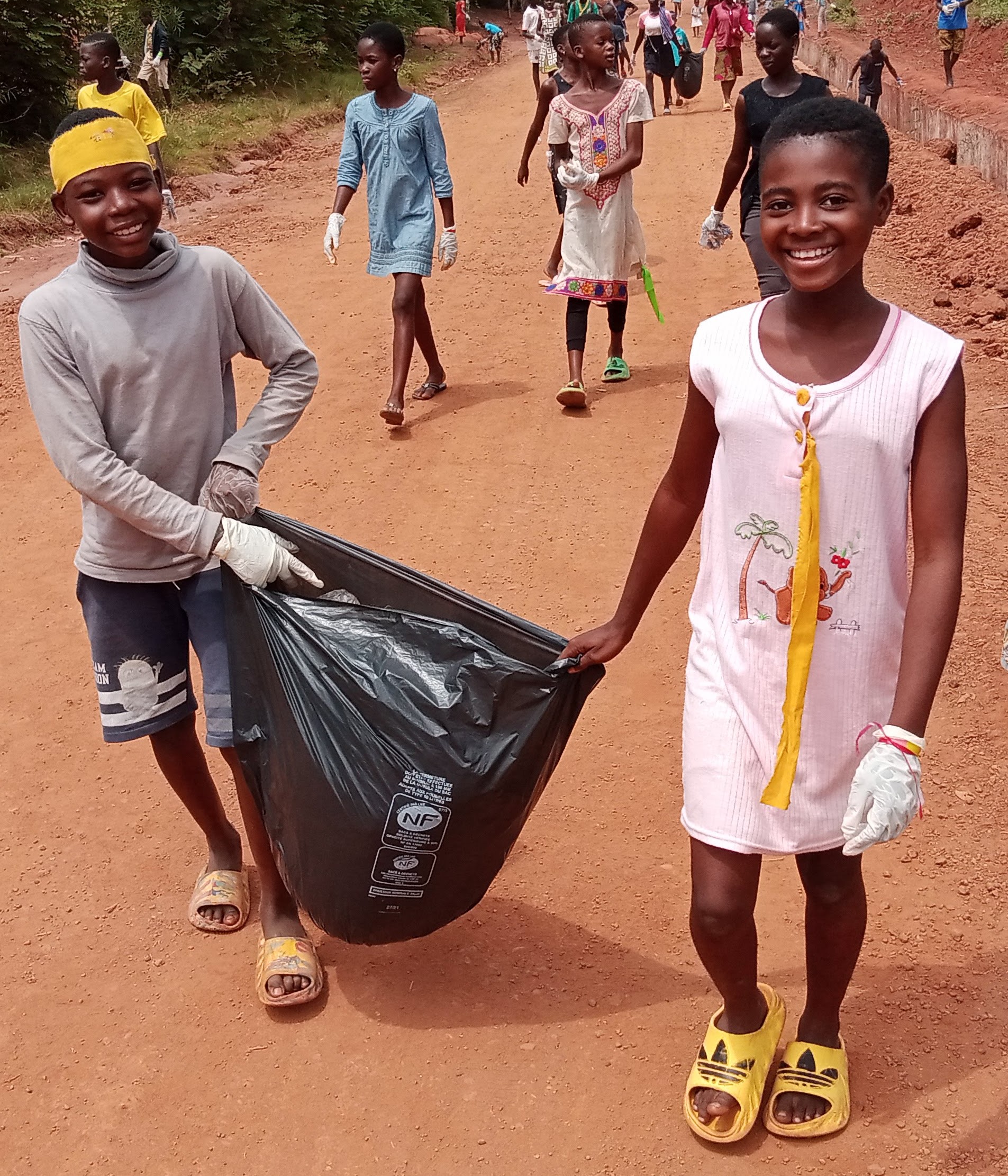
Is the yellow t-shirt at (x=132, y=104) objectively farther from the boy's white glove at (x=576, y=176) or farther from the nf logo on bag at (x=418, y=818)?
the nf logo on bag at (x=418, y=818)

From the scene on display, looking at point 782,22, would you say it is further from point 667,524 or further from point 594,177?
point 667,524

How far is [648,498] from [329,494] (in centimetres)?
145

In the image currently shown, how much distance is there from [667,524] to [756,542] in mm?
253

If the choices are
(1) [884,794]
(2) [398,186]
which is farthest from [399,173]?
(1) [884,794]

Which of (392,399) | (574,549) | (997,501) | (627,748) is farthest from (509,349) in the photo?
(627,748)

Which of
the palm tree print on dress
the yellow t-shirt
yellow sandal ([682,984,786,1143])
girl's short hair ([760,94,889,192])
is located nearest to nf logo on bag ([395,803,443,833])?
yellow sandal ([682,984,786,1143])

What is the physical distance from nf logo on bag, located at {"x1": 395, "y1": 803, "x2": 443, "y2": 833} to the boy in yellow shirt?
6942mm

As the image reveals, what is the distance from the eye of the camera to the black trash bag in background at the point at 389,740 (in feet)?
8.30

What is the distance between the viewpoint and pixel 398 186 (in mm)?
6168

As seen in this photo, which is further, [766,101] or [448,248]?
[448,248]

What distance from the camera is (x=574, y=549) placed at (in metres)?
5.12

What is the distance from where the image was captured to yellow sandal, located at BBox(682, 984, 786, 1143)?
7.94 feet

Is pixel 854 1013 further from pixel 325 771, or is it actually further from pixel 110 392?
pixel 110 392

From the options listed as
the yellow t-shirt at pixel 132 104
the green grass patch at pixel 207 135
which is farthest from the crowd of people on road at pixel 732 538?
the green grass patch at pixel 207 135
